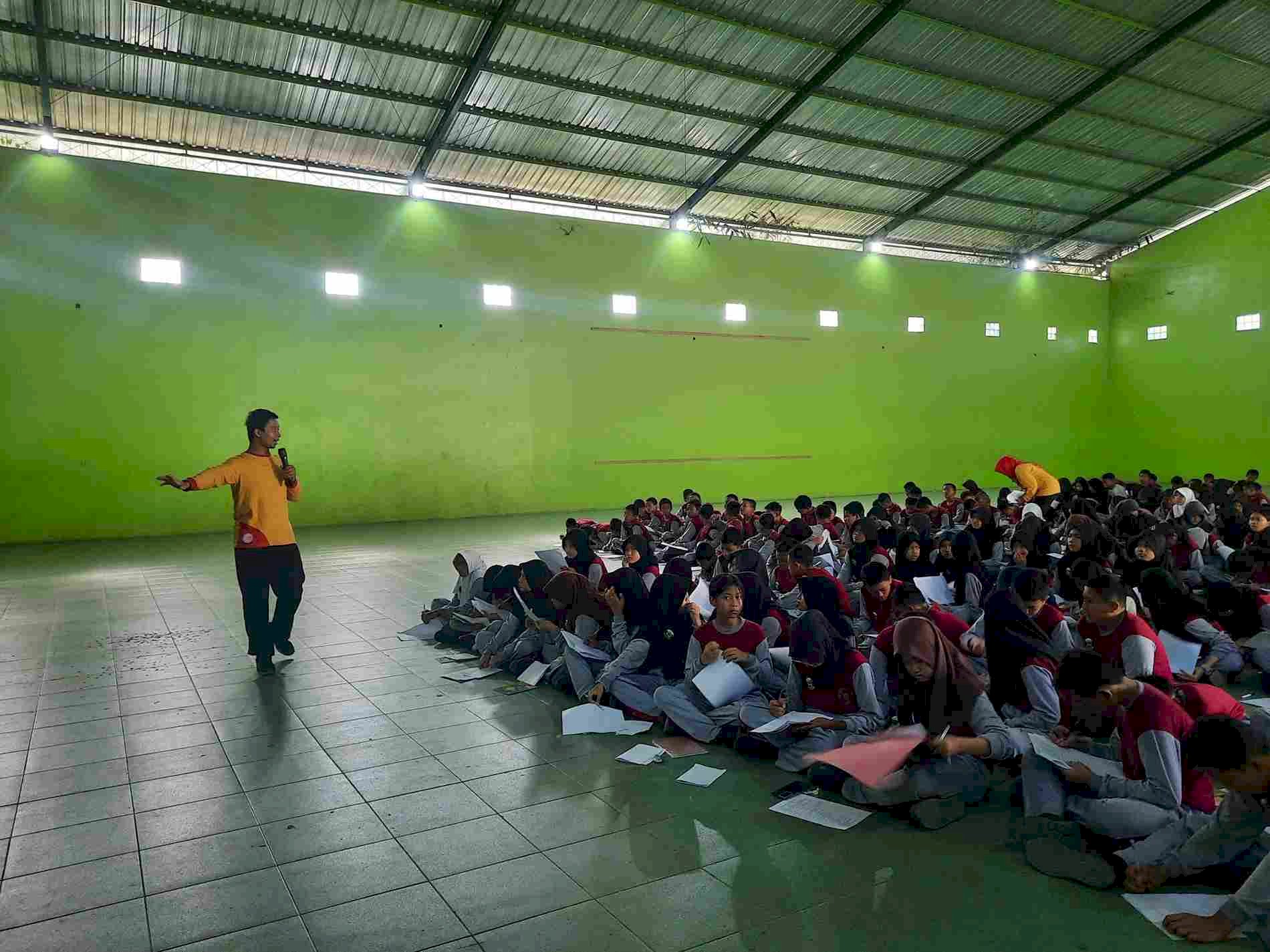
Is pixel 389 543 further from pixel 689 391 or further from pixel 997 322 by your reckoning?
pixel 997 322

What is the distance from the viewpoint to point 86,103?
494 inches

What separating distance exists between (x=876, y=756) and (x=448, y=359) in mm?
14016

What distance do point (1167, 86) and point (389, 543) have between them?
52.3 feet

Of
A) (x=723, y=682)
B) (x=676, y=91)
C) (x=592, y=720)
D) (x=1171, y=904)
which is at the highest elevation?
(x=676, y=91)

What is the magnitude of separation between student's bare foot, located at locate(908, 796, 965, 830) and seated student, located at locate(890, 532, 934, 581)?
328cm

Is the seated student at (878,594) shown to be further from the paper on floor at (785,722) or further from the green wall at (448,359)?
the green wall at (448,359)

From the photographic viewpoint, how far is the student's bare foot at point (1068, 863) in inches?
106

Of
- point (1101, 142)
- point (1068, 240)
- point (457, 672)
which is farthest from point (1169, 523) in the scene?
point (1068, 240)

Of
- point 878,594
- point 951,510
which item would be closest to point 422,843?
point 878,594

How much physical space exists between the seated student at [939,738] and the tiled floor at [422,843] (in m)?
0.11

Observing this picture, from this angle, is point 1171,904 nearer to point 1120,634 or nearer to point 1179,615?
point 1120,634

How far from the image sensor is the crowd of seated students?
2.77 m

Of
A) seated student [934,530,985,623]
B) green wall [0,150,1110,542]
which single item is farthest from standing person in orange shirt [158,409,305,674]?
green wall [0,150,1110,542]

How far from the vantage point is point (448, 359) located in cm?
1598
